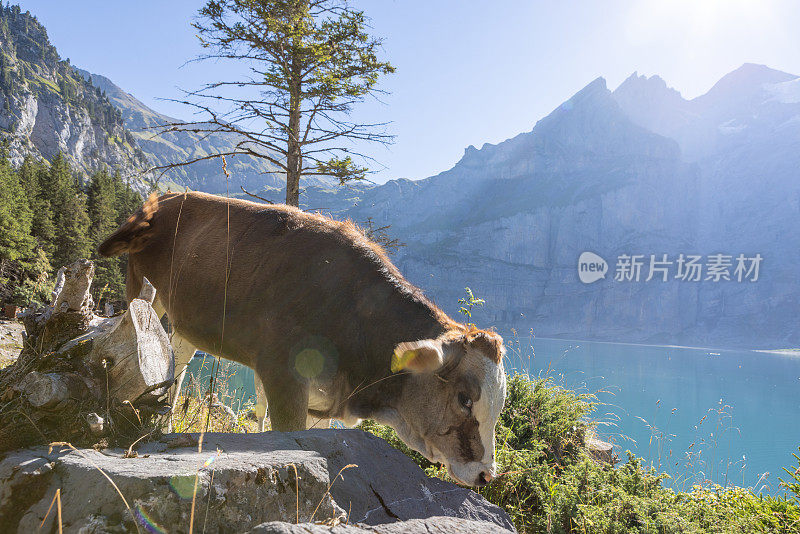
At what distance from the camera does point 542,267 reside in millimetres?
157125

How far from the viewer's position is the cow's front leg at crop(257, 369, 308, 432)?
3475mm

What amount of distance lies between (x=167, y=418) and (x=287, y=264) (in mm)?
1614

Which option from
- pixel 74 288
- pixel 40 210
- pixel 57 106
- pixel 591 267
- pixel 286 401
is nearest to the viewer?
pixel 74 288

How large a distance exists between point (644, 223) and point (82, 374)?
17339cm

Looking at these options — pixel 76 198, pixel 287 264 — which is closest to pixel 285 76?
pixel 287 264

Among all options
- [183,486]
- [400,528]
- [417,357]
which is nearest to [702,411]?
[417,357]

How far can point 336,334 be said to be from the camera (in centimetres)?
377

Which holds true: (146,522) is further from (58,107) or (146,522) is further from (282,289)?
(58,107)

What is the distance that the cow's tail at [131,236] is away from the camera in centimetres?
464

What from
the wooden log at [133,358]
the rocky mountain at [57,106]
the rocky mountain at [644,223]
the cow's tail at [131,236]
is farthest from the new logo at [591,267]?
the wooden log at [133,358]

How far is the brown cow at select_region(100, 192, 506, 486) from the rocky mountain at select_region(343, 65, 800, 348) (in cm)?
11306

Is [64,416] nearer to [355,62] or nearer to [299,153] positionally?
[299,153]

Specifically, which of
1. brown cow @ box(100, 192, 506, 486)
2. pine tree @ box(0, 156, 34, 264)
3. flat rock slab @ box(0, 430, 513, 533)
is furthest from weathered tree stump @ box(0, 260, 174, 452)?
pine tree @ box(0, 156, 34, 264)

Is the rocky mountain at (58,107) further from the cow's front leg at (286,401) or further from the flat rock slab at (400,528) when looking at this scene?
the flat rock slab at (400,528)
